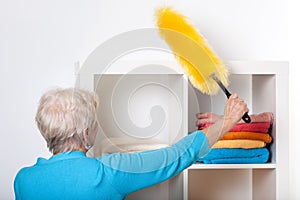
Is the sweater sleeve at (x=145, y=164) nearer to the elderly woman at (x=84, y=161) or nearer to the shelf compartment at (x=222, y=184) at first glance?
the elderly woman at (x=84, y=161)

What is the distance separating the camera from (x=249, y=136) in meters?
1.80

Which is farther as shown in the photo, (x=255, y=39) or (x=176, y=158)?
(x=255, y=39)

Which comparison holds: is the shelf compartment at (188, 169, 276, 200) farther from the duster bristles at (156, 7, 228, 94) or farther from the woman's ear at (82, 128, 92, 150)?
the woman's ear at (82, 128, 92, 150)

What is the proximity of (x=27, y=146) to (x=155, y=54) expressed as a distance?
1.87 feet

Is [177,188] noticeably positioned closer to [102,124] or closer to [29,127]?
[102,124]

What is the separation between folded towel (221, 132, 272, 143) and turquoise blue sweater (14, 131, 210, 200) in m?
0.42

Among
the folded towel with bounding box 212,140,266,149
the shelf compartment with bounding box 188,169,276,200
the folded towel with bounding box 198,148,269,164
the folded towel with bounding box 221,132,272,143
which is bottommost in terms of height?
the shelf compartment with bounding box 188,169,276,200

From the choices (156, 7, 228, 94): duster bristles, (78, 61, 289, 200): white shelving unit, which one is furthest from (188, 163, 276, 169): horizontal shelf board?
(156, 7, 228, 94): duster bristles

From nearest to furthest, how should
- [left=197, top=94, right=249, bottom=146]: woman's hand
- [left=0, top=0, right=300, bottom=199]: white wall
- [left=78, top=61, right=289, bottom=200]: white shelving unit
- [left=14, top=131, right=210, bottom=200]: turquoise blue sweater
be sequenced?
[left=14, top=131, right=210, bottom=200]: turquoise blue sweater
[left=197, top=94, right=249, bottom=146]: woman's hand
[left=78, top=61, right=289, bottom=200]: white shelving unit
[left=0, top=0, right=300, bottom=199]: white wall

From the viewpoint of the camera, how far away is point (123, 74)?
5.88 feet

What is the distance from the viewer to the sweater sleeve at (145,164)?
133 cm

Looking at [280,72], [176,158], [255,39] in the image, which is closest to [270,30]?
[255,39]

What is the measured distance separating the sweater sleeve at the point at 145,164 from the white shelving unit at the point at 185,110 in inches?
13.0

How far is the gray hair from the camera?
1.38 meters
